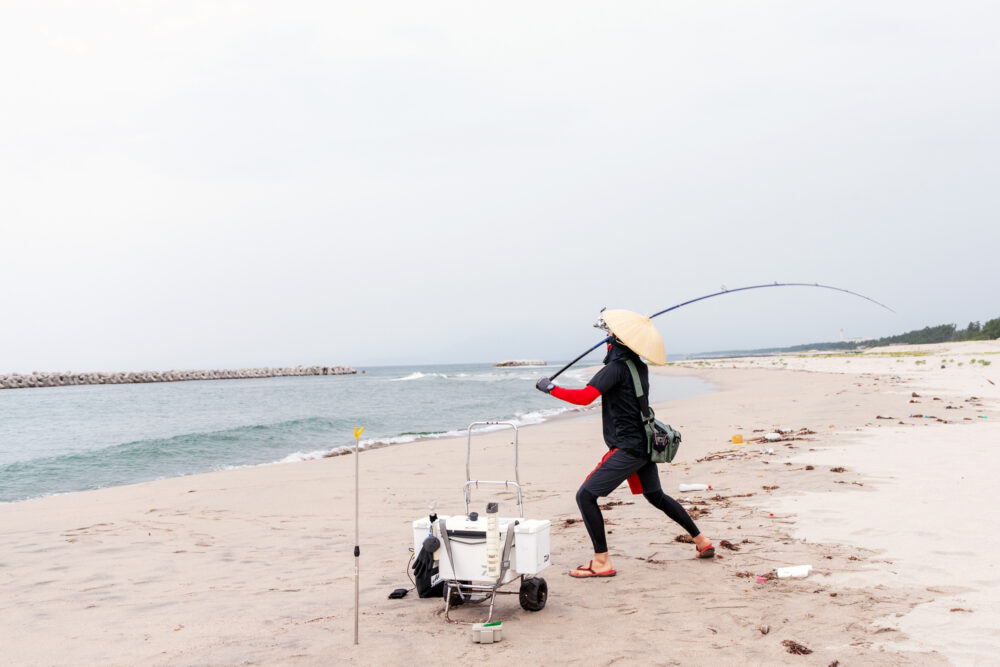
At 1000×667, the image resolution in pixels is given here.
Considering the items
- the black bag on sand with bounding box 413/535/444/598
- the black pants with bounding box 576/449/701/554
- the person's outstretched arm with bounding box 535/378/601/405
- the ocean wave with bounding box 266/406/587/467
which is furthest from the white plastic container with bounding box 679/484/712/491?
the ocean wave with bounding box 266/406/587/467

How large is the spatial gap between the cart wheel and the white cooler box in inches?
4.1

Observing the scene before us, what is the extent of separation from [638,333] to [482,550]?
1.92m

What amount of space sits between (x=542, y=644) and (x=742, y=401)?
18796mm

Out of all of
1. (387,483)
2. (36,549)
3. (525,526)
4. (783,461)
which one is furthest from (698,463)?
(36,549)

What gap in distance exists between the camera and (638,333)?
505 cm

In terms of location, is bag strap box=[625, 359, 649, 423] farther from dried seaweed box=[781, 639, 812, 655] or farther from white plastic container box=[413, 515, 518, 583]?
dried seaweed box=[781, 639, 812, 655]

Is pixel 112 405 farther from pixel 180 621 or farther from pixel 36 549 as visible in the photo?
pixel 180 621

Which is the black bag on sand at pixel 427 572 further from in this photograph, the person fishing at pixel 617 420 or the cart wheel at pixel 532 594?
the person fishing at pixel 617 420

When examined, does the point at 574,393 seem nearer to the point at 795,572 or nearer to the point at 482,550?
the point at 482,550

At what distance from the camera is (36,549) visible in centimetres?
703

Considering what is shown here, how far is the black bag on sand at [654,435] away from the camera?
498 centimetres

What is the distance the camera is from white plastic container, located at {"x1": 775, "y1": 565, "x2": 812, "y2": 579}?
4.81 m

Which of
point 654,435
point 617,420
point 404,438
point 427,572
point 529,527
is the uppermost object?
point 617,420

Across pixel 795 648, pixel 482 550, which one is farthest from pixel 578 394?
pixel 795 648
